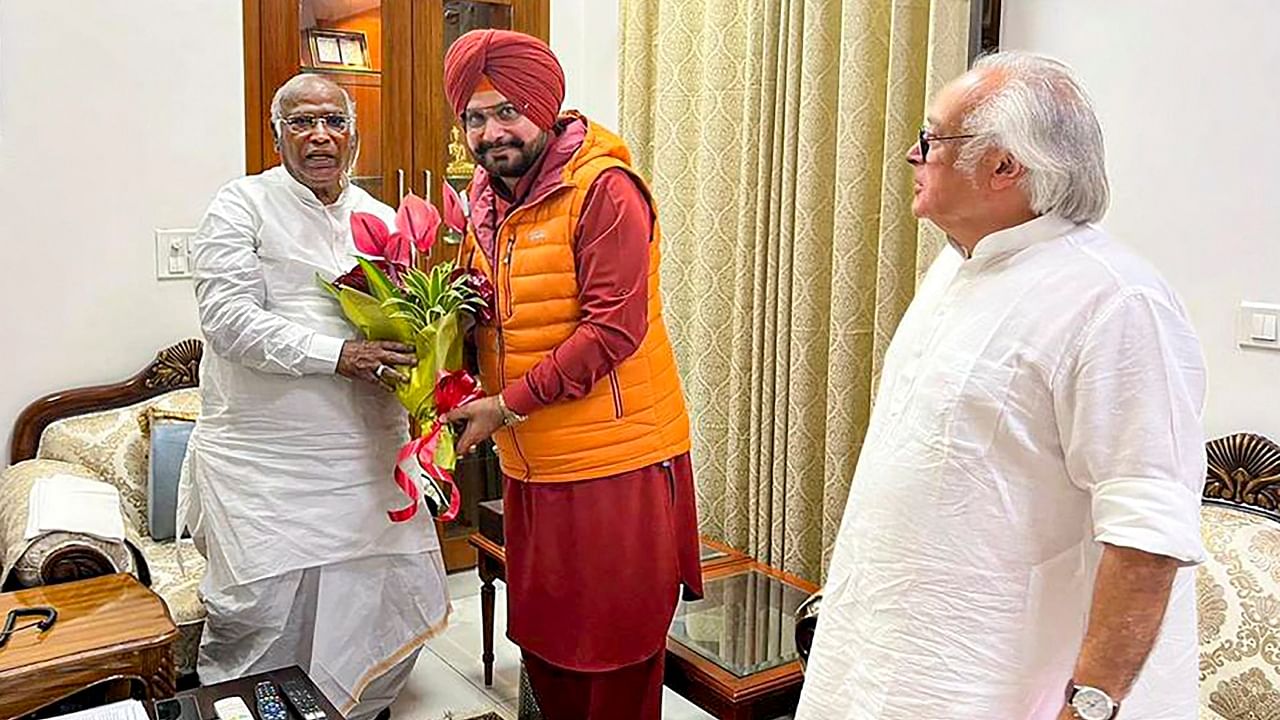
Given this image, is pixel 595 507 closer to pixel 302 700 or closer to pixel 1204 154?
pixel 302 700

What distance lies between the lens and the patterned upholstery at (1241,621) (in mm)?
2021

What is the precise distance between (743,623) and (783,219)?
3.70ft

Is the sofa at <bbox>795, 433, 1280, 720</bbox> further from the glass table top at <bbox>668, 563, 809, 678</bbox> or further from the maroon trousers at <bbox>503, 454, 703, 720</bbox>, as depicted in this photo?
the maroon trousers at <bbox>503, 454, 703, 720</bbox>

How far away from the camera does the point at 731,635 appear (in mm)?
2551

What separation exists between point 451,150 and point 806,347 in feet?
4.76

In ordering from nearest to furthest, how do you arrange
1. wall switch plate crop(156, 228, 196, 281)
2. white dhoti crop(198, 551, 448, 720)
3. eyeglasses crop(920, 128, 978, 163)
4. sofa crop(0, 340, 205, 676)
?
eyeglasses crop(920, 128, 978, 163), white dhoti crop(198, 551, 448, 720), sofa crop(0, 340, 205, 676), wall switch plate crop(156, 228, 196, 281)

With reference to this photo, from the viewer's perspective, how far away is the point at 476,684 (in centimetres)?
319

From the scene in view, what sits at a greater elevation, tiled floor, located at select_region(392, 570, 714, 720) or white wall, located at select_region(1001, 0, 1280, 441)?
white wall, located at select_region(1001, 0, 1280, 441)

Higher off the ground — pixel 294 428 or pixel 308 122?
pixel 308 122

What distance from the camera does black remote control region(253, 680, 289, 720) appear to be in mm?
1955

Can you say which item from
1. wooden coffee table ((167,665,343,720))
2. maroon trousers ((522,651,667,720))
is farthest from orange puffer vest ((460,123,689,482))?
wooden coffee table ((167,665,343,720))

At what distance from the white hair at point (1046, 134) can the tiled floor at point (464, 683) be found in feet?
6.49

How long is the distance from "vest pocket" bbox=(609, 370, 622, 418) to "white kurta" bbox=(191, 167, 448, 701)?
642 millimetres

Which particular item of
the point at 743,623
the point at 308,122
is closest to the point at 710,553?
the point at 743,623
